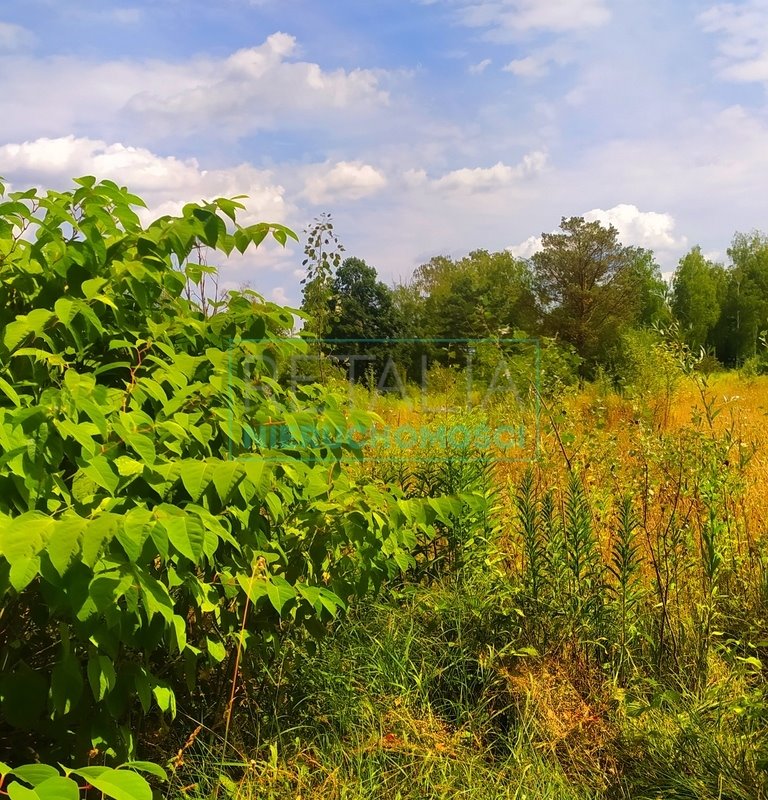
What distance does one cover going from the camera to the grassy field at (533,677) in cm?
194

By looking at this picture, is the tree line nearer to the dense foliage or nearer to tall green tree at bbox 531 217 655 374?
tall green tree at bbox 531 217 655 374

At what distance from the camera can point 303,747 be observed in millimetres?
2100

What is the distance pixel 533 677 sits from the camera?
7.51 feet

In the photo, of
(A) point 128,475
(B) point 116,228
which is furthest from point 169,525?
(B) point 116,228

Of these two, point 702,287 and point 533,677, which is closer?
point 533,677

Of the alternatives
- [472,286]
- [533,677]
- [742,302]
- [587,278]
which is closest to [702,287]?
[742,302]

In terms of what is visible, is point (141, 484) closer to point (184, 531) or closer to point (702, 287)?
point (184, 531)

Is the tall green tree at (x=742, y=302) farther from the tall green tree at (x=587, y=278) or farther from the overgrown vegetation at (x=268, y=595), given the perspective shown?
the overgrown vegetation at (x=268, y=595)

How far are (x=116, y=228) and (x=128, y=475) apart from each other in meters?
0.89

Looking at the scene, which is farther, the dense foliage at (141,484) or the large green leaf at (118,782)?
the dense foliage at (141,484)

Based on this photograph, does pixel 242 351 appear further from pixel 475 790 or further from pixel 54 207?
pixel 475 790

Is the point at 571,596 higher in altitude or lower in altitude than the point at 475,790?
higher

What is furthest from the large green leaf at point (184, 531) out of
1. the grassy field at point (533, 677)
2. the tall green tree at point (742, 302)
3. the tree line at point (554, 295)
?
the tall green tree at point (742, 302)

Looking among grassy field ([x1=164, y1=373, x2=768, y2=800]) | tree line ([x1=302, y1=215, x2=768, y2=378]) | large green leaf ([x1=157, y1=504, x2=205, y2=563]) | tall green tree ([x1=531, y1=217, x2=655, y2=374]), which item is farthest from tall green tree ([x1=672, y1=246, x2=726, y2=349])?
large green leaf ([x1=157, y1=504, x2=205, y2=563])
